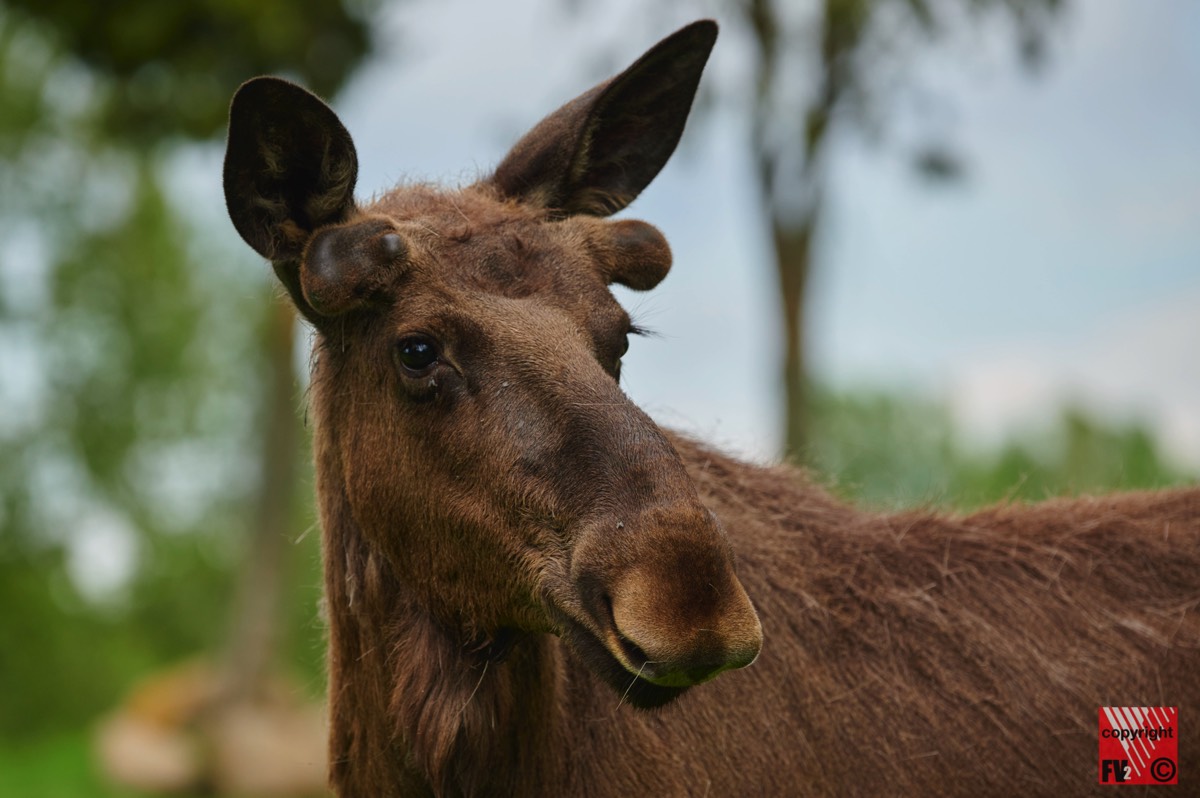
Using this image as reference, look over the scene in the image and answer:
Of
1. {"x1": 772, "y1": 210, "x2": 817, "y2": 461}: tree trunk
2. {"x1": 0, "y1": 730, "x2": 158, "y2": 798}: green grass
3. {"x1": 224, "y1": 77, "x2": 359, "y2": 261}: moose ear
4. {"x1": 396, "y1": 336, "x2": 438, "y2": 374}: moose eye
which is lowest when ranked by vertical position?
{"x1": 0, "y1": 730, "x2": 158, "y2": 798}: green grass

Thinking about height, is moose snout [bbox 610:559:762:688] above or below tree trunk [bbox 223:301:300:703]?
below

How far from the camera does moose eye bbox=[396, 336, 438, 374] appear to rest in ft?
15.3

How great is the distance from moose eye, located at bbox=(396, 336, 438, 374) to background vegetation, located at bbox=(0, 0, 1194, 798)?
13368 mm

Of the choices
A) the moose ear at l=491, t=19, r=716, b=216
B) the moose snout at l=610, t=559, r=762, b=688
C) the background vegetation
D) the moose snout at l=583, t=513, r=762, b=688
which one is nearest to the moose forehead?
the moose ear at l=491, t=19, r=716, b=216

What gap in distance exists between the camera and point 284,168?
505 centimetres

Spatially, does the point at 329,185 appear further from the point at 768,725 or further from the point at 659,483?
the point at 768,725

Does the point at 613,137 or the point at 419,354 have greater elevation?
the point at 613,137

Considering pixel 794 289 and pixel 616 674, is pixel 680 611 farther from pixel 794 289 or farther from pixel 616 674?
pixel 794 289

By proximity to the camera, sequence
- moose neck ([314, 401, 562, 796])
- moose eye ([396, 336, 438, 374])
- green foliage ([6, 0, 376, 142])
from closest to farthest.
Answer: moose eye ([396, 336, 438, 374]), moose neck ([314, 401, 562, 796]), green foliage ([6, 0, 376, 142])

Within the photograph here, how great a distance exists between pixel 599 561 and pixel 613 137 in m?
2.49

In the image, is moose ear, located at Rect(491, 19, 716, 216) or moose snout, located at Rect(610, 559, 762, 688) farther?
moose ear, located at Rect(491, 19, 716, 216)

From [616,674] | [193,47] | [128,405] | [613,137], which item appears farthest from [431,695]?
[128,405]

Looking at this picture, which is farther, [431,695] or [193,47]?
[193,47]

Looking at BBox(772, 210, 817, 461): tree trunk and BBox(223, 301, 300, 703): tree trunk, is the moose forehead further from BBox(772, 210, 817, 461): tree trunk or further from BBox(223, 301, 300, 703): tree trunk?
BBox(223, 301, 300, 703): tree trunk
